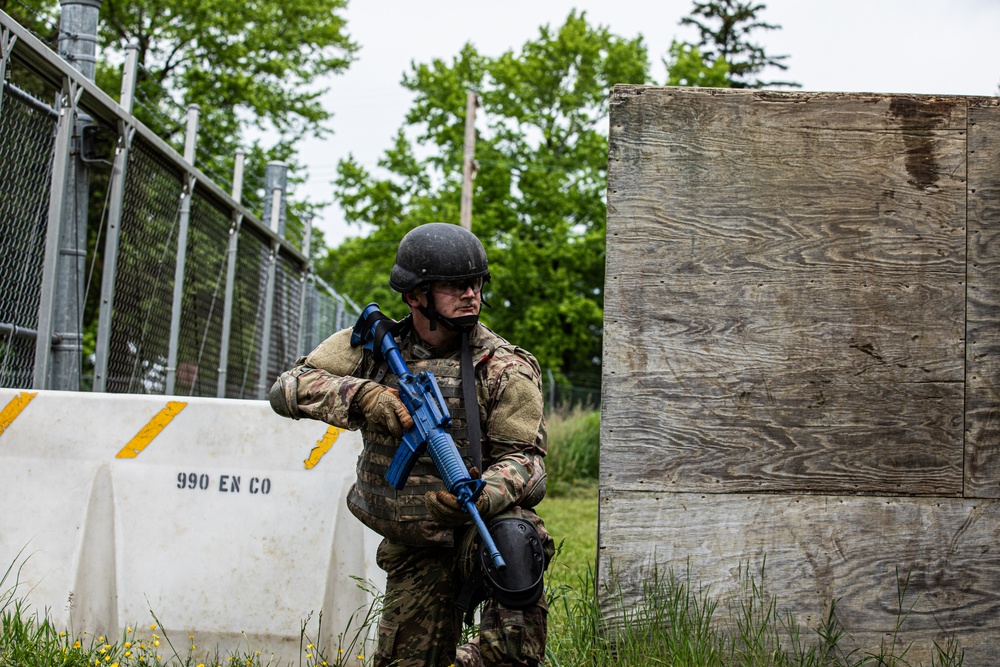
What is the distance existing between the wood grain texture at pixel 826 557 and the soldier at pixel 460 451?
646 millimetres

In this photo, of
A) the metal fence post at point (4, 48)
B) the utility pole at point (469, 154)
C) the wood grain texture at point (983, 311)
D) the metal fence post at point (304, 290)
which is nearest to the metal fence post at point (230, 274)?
the metal fence post at point (304, 290)

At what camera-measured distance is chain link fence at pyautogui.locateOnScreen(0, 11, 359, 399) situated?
502 centimetres

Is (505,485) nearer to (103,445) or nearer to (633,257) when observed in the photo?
(633,257)

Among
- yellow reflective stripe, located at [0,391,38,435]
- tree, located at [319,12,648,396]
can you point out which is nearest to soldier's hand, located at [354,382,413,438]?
yellow reflective stripe, located at [0,391,38,435]

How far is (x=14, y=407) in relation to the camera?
4320mm

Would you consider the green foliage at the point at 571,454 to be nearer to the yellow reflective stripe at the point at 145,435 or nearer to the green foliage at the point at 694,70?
the yellow reflective stripe at the point at 145,435

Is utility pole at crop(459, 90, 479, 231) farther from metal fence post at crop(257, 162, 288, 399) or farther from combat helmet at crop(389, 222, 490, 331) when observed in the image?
combat helmet at crop(389, 222, 490, 331)

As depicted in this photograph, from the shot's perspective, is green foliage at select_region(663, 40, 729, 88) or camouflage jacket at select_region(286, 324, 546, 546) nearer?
camouflage jacket at select_region(286, 324, 546, 546)

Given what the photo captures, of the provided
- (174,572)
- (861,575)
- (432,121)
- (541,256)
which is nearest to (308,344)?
(174,572)

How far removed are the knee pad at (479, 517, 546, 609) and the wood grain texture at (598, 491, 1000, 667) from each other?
792 millimetres

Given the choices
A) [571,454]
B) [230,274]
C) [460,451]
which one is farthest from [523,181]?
[460,451]

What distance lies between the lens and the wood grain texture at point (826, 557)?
4.11 metres

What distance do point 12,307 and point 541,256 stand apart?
3006 cm

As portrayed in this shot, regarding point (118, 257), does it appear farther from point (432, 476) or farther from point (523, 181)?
point (523, 181)
